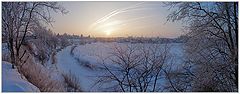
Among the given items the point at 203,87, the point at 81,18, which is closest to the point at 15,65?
the point at 81,18

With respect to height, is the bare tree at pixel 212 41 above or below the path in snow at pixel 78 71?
above

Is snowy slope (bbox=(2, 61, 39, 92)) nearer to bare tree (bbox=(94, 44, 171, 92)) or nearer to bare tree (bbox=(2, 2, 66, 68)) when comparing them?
bare tree (bbox=(2, 2, 66, 68))

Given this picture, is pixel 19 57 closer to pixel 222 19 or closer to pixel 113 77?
pixel 113 77

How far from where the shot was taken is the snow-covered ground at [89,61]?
541cm

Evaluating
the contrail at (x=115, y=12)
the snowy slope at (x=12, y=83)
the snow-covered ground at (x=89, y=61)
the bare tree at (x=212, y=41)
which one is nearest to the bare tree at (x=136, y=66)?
the snow-covered ground at (x=89, y=61)

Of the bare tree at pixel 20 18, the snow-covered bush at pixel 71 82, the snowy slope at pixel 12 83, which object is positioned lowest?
the snow-covered bush at pixel 71 82

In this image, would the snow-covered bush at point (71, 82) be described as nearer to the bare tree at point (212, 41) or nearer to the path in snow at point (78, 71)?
the path in snow at point (78, 71)

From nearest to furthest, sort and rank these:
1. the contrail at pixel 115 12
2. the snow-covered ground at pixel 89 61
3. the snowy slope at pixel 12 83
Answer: the snowy slope at pixel 12 83 < the contrail at pixel 115 12 < the snow-covered ground at pixel 89 61

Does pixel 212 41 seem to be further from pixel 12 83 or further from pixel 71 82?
pixel 12 83

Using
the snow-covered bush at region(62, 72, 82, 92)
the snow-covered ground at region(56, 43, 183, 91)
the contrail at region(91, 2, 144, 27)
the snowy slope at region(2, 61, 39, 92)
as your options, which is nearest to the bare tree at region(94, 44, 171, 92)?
Result: the snow-covered ground at region(56, 43, 183, 91)

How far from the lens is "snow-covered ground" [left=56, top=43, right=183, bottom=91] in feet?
17.8

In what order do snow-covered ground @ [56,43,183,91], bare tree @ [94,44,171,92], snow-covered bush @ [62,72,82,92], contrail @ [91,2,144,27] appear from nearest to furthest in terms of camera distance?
→ contrail @ [91,2,144,27], snow-covered bush @ [62,72,82,92], snow-covered ground @ [56,43,183,91], bare tree @ [94,44,171,92]

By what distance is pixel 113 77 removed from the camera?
5672mm

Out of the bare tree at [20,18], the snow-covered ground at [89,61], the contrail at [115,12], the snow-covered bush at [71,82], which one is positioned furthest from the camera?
the snow-covered ground at [89,61]
